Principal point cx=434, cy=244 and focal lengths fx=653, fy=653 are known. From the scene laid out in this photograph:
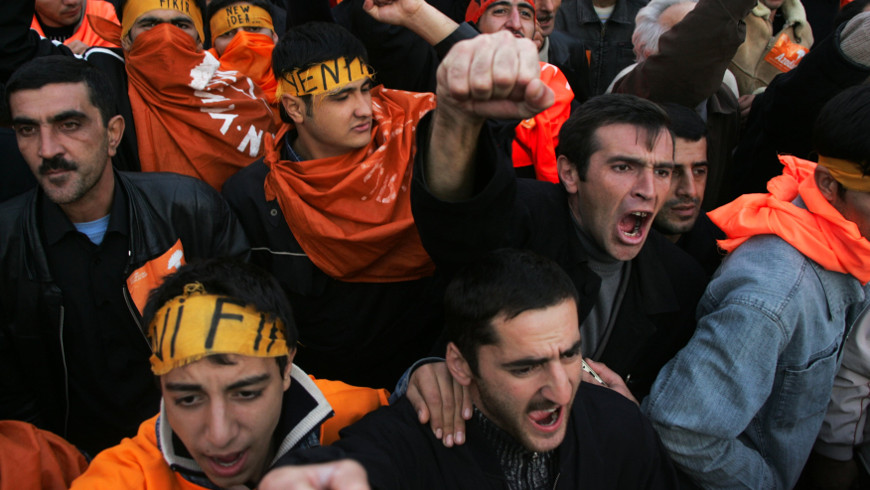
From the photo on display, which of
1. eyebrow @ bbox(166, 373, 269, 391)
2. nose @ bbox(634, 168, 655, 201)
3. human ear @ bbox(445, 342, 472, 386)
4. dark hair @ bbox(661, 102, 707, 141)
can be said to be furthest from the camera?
dark hair @ bbox(661, 102, 707, 141)

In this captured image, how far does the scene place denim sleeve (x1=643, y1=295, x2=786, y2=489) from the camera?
1889 millimetres

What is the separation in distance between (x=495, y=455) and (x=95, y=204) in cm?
172

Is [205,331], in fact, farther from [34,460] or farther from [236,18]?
[236,18]

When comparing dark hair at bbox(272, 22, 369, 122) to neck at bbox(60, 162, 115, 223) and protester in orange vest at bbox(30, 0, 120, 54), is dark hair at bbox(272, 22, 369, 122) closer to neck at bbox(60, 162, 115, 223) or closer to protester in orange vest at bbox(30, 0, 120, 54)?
neck at bbox(60, 162, 115, 223)

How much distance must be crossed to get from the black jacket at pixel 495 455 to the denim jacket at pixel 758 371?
145 millimetres

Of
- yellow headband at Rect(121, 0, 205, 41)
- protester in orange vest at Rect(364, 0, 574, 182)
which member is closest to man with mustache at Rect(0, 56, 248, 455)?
yellow headband at Rect(121, 0, 205, 41)

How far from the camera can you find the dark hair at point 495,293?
178 centimetres

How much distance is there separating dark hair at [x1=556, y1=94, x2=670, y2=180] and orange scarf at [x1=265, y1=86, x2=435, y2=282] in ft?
2.00

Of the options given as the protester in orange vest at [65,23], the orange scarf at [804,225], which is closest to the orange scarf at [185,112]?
the protester in orange vest at [65,23]

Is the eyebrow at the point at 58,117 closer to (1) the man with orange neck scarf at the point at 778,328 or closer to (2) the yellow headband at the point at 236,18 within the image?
(2) the yellow headband at the point at 236,18

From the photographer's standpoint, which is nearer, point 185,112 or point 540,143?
point 185,112

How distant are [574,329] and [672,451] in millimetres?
570

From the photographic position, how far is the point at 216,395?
5.74 feet

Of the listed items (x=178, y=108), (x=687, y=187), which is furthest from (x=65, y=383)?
(x=687, y=187)
